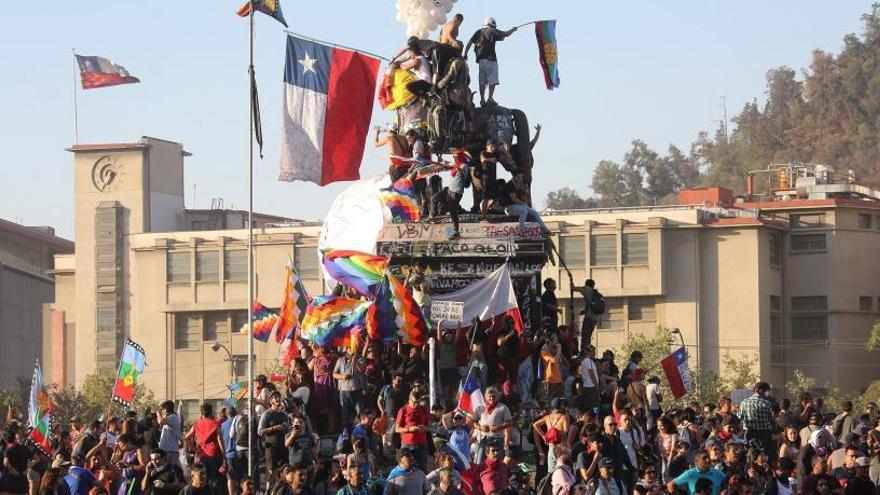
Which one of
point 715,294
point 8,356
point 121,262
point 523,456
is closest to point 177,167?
point 121,262

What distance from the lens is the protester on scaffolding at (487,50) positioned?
133ft

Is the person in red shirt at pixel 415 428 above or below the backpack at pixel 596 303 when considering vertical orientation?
below

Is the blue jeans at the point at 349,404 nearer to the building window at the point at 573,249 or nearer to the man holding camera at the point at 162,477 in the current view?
the man holding camera at the point at 162,477

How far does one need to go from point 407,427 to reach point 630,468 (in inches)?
127

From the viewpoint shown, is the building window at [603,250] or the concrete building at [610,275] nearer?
the building window at [603,250]

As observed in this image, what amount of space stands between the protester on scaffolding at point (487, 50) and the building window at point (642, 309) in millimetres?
65598

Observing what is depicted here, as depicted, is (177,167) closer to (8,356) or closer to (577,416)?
(8,356)

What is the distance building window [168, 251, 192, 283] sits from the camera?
11231 cm

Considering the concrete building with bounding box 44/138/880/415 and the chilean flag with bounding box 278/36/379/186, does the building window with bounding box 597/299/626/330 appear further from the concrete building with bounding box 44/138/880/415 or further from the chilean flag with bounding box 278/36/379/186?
the chilean flag with bounding box 278/36/379/186

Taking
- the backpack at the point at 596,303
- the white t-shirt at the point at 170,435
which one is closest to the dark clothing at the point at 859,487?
the white t-shirt at the point at 170,435

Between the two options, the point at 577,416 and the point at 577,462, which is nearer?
the point at 577,462

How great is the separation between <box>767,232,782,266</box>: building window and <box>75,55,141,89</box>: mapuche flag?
30.1 m

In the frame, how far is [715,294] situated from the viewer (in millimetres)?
105562

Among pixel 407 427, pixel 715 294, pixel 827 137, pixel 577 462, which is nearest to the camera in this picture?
pixel 577 462
